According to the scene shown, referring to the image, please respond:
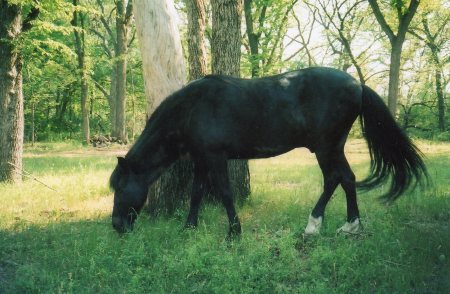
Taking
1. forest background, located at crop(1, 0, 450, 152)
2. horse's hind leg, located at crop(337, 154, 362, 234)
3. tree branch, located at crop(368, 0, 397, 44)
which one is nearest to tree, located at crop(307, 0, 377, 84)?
forest background, located at crop(1, 0, 450, 152)

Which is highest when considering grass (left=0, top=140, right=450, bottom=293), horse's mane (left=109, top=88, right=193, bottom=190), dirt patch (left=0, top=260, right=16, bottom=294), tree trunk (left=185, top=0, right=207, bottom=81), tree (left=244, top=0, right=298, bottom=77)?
tree (left=244, top=0, right=298, bottom=77)

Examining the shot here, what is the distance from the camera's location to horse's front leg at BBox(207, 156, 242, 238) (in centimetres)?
503

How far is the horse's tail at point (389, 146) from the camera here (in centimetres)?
534

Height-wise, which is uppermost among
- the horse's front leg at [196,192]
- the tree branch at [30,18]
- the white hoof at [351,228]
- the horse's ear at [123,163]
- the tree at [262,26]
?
the tree at [262,26]

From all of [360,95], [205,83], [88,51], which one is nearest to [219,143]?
[205,83]

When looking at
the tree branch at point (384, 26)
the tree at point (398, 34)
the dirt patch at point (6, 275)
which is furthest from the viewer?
the tree branch at point (384, 26)

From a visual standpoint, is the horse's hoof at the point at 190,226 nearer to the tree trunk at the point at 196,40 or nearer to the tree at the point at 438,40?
the tree trunk at the point at 196,40

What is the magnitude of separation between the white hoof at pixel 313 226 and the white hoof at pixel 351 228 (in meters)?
0.25

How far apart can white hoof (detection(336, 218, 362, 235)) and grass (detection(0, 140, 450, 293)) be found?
0.41ft

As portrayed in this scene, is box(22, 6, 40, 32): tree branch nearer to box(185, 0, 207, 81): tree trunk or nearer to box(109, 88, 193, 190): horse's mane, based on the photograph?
box(185, 0, 207, 81): tree trunk

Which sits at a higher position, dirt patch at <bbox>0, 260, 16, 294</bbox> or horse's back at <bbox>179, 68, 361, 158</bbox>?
horse's back at <bbox>179, 68, 361, 158</bbox>

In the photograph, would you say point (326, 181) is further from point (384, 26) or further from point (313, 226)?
point (384, 26)

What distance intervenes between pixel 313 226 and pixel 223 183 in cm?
127

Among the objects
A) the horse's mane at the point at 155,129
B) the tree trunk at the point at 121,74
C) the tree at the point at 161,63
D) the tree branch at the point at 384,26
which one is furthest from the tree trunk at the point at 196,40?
the tree trunk at the point at 121,74
